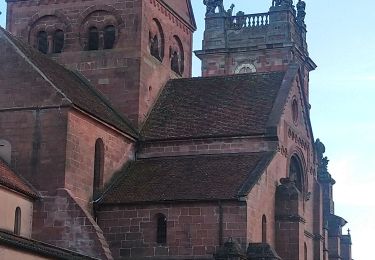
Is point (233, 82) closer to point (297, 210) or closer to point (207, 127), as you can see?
point (207, 127)

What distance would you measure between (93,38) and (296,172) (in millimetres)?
13113

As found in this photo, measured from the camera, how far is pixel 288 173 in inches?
A: 2004

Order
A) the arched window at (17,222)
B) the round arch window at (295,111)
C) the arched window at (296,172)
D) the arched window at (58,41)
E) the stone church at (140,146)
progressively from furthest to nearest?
1. the arched window at (58,41)
2. the arched window at (296,172)
3. the round arch window at (295,111)
4. the stone church at (140,146)
5. the arched window at (17,222)

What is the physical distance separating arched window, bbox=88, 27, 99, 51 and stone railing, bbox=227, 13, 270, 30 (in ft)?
80.8

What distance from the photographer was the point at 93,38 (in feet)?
177

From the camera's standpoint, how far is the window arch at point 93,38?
177 ft

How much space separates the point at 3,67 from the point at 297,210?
1540 cm

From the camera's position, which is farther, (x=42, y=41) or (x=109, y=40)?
(x=42, y=41)

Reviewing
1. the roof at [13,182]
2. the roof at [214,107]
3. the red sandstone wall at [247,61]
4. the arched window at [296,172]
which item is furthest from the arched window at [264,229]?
the red sandstone wall at [247,61]

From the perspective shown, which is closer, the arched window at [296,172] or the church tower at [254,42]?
the arched window at [296,172]

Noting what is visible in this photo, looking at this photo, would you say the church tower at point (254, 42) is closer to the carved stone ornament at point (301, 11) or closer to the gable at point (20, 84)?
the carved stone ornament at point (301, 11)

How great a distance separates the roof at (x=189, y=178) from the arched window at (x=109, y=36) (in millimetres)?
7697

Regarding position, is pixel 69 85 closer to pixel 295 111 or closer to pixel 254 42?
pixel 295 111

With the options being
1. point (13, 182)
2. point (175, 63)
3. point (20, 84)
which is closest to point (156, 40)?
point (175, 63)
